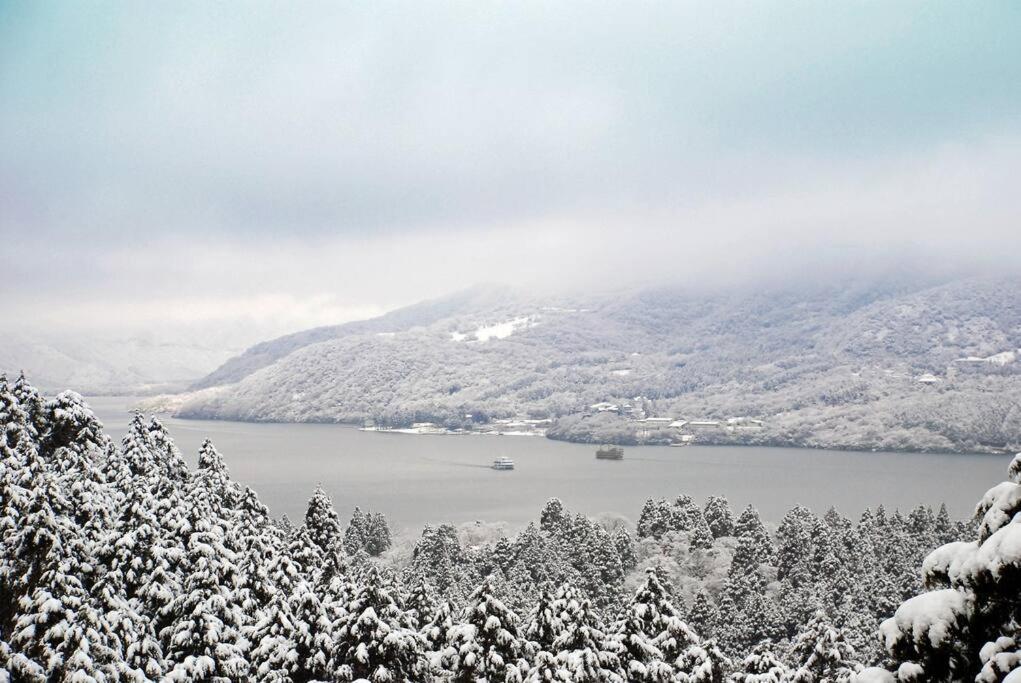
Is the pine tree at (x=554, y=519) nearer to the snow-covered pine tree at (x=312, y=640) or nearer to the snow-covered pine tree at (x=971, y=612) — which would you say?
the snow-covered pine tree at (x=312, y=640)

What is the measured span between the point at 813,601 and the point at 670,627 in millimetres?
29658

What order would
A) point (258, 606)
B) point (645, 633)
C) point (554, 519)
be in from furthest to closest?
point (554, 519), point (258, 606), point (645, 633)

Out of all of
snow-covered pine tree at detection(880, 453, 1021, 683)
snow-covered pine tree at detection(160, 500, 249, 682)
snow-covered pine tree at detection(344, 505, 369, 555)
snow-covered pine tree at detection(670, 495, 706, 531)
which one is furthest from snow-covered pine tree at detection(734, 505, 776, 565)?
snow-covered pine tree at detection(880, 453, 1021, 683)

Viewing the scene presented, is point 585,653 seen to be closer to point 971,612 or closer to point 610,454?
point 971,612

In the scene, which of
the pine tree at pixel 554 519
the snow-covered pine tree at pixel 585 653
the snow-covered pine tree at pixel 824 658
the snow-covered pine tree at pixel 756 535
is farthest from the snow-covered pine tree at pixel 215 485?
the pine tree at pixel 554 519

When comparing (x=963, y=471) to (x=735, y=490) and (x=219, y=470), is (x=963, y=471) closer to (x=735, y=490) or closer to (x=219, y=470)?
(x=735, y=490)

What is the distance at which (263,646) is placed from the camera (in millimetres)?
19422

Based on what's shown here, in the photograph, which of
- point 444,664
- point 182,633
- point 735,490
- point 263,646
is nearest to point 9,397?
point 182,633

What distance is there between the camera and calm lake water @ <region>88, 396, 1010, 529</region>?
109 metres

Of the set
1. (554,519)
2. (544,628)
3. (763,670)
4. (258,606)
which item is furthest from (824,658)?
(554,519)

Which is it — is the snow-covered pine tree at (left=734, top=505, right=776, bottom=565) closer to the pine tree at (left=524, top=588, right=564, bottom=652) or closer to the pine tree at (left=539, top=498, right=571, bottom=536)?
the pine tree at (left=539, top=498, right=571, bottom=536)

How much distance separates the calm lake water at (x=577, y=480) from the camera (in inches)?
4284

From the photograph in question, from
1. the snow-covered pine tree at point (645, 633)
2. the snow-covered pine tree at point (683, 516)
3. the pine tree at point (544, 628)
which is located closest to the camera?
the snow-covered pine tree at point (645, 633)

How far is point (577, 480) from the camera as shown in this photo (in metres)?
144
